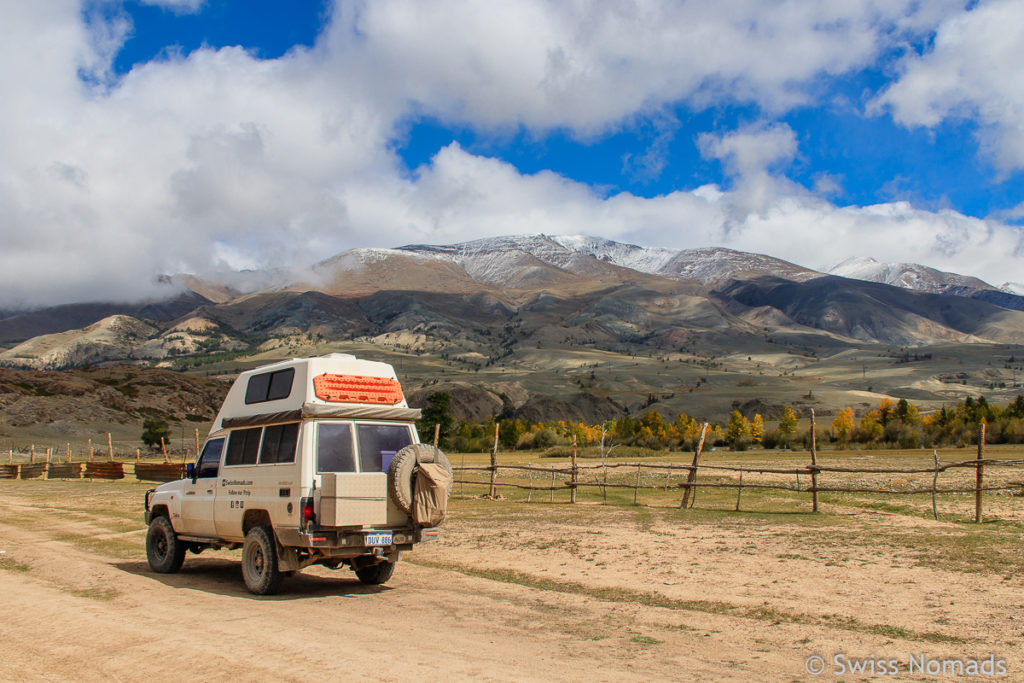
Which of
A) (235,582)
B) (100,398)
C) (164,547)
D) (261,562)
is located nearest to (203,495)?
(235,582)

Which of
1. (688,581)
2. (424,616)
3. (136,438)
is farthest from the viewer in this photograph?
(136,438)

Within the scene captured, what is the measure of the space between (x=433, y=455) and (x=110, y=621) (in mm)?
4577

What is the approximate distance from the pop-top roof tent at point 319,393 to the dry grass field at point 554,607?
8.67 ft

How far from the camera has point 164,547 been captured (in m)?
13.0

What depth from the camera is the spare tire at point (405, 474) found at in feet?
34.7

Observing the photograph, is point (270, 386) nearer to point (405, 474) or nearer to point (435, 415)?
point (405, 474)

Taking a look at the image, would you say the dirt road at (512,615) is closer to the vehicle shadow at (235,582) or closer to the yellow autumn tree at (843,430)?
the vehicle shadow at (235,582)

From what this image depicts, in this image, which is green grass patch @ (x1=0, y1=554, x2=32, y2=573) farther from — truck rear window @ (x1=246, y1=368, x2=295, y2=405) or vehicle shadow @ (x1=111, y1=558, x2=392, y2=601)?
truck rear window @ (x1=246, y1=368, x2=295, y2=405)

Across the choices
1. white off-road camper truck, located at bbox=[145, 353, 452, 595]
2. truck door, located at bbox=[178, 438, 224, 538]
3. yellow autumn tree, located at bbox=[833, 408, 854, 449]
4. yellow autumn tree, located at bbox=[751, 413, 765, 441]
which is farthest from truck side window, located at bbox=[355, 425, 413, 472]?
yellow autumn tree, located at bbox=[751, 413, 765, 441]

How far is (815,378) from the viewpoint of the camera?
644 feet

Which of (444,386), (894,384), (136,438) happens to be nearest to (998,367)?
(894,384)

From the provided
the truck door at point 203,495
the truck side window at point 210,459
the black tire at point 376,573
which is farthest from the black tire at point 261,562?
the truck side window at point 210,459

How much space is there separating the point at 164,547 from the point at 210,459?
2.02 m

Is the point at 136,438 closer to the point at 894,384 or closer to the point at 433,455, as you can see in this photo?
the point at 433,455
